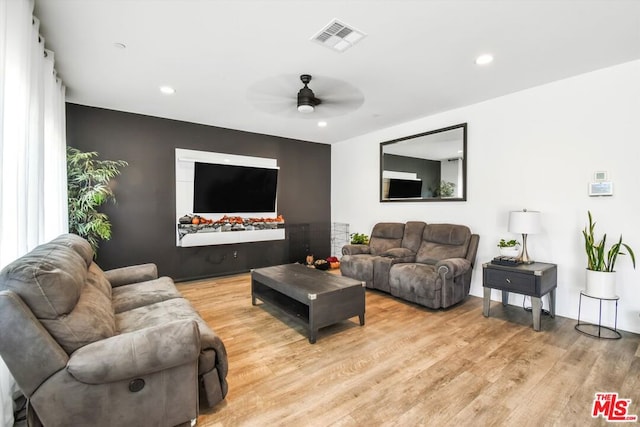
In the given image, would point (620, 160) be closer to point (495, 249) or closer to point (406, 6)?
point (495, 249)

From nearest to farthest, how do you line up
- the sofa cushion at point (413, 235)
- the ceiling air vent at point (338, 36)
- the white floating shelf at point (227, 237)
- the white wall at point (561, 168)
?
the ceiling air vent at point (338, 36) < the white wall at point (561, 168) < the sofa cushion at point (413, 235) < the white floating shelf at point (227, 237)

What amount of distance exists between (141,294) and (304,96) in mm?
2429

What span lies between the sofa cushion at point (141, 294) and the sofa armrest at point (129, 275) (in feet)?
0.27

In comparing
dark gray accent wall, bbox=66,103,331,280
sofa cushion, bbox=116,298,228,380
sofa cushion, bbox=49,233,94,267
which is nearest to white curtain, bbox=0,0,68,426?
sofa cushion, bbox=49,233,94,267

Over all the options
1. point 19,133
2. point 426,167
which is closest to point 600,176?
point 426,167

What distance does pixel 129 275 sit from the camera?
3021 millimetres

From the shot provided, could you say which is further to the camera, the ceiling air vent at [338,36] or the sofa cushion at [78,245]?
the ceiling air vent at [338,36]

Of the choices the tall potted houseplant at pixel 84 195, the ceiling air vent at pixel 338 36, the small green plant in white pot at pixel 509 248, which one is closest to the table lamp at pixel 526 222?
the small green plant in white pot at pixel 509 248

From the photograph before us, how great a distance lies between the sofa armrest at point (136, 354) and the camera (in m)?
1.42

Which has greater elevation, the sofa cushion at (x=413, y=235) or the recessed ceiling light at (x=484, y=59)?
the recessed ceiling light at (x=484, y=59)

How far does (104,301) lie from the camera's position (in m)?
1.98

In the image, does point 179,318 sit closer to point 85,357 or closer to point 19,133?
point 85,357

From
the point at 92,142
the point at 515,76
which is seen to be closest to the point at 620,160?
the point at 515,76

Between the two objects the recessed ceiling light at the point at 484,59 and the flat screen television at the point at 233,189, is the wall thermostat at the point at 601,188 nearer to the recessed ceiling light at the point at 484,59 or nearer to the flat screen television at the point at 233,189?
the recessed ceiling light at the point at 484,59
